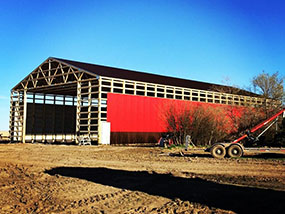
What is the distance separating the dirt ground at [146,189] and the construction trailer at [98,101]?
14141 millimetres

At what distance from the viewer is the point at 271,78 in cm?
2983

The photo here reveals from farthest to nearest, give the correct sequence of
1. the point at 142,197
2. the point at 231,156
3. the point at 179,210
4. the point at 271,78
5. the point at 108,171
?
the point at 271,78 < the point at 231,156 < the point at 108,171 < the point at 142,197 < the point at 179,210

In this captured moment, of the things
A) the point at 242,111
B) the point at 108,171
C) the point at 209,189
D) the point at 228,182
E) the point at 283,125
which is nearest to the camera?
the point at 209,189

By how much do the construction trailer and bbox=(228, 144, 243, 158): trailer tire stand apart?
13.1 metres

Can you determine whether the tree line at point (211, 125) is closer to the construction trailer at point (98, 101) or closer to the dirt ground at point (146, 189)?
the construction trailer at point (98, 101)

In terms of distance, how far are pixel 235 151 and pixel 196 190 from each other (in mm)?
8261

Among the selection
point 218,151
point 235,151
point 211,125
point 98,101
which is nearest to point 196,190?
point 218,151

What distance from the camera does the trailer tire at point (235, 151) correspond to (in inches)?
614

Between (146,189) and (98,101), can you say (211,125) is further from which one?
(146,189)

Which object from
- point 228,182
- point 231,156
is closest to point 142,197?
point 228,182

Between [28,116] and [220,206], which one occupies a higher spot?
[28,116]

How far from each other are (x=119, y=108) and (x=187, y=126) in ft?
22.4

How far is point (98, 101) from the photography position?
87.2 ft

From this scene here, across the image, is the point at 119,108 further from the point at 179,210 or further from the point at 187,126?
the point at 179,210
